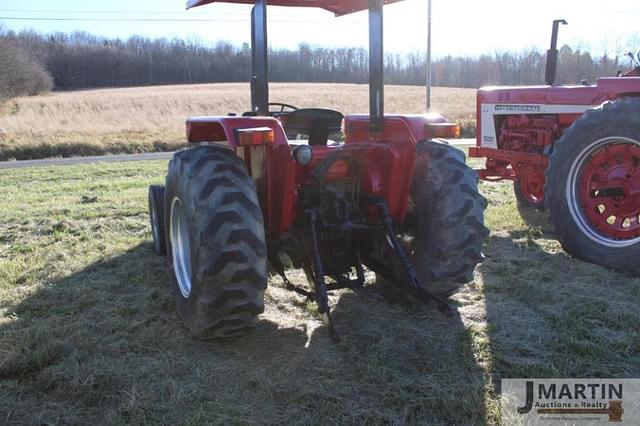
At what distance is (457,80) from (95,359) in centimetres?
7593

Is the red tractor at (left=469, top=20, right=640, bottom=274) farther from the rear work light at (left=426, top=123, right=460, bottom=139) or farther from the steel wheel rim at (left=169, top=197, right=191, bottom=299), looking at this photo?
the steel wheel rim at (left=169, top=197, right=191, bottom=299)

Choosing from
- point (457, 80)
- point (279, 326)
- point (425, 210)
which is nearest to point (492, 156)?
point (425, 210)

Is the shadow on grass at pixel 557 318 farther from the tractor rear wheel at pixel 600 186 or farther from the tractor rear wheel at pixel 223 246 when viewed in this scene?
the tractor rear wheel at pixel 223 246

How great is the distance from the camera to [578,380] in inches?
121

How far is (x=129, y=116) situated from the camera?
32406mm

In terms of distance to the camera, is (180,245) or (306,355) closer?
(306,355)

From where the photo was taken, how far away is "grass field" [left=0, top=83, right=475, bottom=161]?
835 inches

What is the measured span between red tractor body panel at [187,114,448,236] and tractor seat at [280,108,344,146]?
657 mm

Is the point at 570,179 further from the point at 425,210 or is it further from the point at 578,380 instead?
the point at 578,380

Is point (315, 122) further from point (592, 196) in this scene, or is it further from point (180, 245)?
point (592, 196)

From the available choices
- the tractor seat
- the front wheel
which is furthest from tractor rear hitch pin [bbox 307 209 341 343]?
the front wheel

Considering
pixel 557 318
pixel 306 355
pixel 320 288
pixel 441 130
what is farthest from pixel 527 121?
pixel 306 355

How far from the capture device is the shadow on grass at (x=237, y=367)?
2793 mm

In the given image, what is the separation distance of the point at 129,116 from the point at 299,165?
101ft
